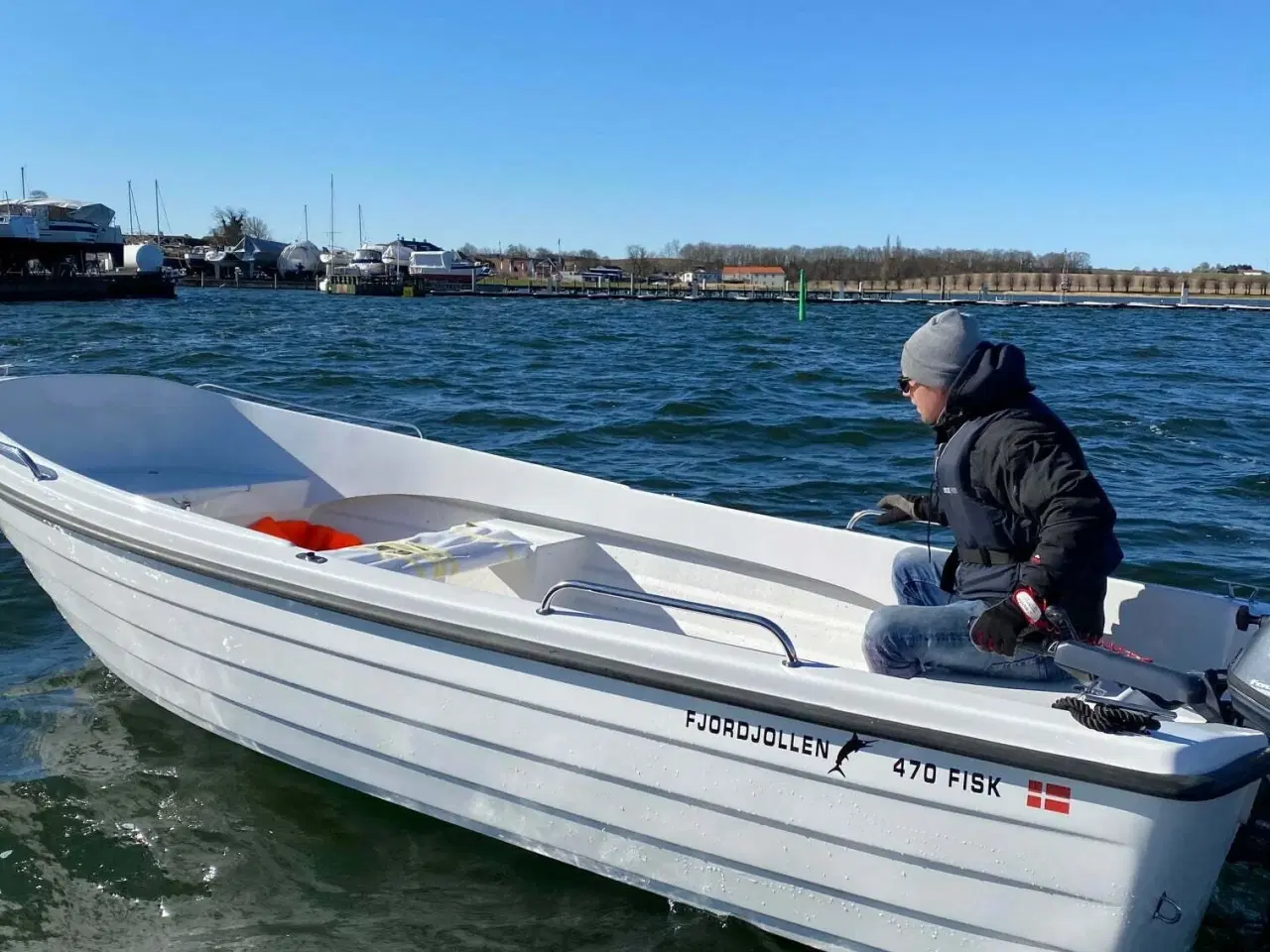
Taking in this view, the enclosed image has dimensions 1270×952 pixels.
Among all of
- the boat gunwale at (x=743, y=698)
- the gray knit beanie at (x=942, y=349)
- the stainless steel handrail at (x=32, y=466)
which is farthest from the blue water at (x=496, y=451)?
the gray knit beanie at (x=942, y=349)

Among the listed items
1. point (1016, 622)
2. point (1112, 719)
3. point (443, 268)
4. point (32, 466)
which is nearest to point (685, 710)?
point (1016, 622)

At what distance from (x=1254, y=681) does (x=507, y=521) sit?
3.43 metres

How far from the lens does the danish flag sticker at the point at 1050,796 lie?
8.24ft

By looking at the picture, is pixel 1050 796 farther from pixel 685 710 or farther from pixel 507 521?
pixel 507 521

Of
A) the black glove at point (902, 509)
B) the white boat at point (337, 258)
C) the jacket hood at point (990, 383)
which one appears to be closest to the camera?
the jacket hood at point (990, 383)

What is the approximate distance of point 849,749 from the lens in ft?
8.98

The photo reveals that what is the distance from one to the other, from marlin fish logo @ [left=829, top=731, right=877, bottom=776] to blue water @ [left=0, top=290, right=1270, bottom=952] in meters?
0.87

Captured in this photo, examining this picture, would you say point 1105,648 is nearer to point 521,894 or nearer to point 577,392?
point 521,894

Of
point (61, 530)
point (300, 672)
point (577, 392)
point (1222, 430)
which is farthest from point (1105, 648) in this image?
point (577, 392)

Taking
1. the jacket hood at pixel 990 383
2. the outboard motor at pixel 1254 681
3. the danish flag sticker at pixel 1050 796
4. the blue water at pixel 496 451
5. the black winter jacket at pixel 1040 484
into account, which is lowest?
the blue water at pixel 496 451

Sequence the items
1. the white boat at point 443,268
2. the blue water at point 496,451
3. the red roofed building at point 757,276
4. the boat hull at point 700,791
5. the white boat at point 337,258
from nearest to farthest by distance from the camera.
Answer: the boat hull at point 700,791 < the blue water at point 496,451 < the white boat at point 443,268 < the white boat at point 337,258 < the red roofed building at point 757,276

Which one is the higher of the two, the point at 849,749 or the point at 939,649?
the point at 939,649

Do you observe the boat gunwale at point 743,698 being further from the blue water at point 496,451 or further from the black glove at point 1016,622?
the blue water at point 496,451

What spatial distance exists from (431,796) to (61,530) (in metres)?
2.02
